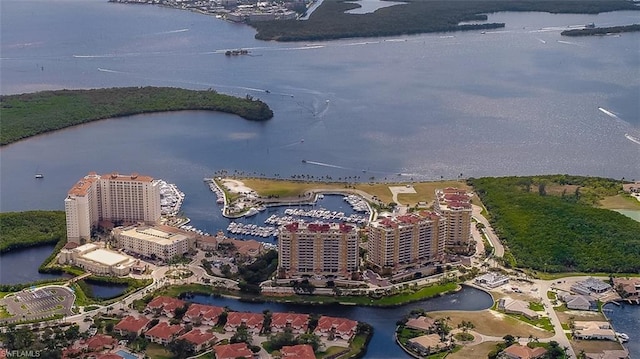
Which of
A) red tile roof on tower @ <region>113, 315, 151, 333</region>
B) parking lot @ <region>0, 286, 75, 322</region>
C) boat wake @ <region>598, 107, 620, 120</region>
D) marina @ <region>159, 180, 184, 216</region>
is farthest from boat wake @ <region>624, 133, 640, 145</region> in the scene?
parking lot @ <region>0, 286, 75, 322</region>

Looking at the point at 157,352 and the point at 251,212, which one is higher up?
the point at 251,212

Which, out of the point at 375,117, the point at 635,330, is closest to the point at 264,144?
the point at 375,117

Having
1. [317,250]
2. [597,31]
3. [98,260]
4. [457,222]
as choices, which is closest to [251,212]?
[317,250]

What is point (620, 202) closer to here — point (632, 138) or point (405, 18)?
point (632, 138)

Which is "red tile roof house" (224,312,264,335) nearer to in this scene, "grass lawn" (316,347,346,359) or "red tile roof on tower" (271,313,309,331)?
"red tile roof on tower" (271,313,309,331)

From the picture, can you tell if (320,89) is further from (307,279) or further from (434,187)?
(307,279)

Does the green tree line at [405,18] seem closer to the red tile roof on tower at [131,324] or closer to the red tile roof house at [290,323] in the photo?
the red tile roof house at [290,323]
